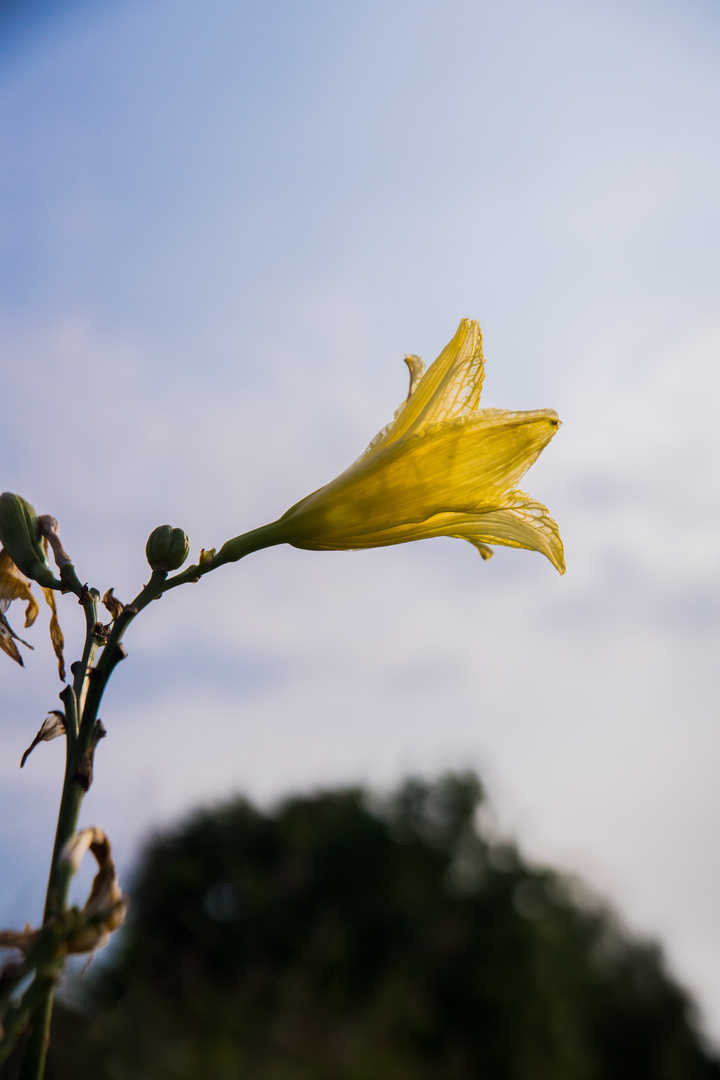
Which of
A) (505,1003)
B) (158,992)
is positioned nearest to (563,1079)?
(505,1003)

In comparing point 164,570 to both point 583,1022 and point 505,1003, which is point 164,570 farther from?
point 583,1022

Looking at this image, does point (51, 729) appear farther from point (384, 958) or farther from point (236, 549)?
point (384, 958)

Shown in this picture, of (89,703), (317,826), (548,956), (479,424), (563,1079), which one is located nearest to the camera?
(89,703)

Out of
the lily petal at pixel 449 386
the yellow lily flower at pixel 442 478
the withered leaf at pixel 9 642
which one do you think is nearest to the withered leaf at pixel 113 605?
the withered leaf at pixel 9 642

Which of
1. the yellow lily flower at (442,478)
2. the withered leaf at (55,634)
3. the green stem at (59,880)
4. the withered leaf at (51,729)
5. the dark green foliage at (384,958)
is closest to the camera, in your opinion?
the green stem at (59,880)

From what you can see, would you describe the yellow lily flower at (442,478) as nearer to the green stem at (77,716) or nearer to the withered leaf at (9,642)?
the green stem at (77,716)

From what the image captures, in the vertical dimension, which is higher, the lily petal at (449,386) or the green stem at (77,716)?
the lily petal at (449,386)
